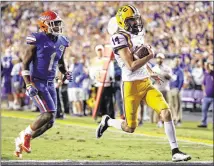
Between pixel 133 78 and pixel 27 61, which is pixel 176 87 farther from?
pixel 27 61

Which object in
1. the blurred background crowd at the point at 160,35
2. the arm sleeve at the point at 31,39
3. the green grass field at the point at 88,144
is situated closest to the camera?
the arm sleeve at the point at 31,39

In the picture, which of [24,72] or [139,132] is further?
[139,132]

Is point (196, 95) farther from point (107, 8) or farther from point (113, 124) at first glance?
point (113, 124)

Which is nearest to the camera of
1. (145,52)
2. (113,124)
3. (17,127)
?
(145,52)

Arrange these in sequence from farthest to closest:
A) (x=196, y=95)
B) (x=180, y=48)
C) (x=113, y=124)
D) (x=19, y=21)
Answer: (x=196, y=95) < (x=180, y=48) < (x=19, y=21) < (x=113, y=124)

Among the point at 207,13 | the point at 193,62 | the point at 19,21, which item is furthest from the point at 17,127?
the point at 207,13

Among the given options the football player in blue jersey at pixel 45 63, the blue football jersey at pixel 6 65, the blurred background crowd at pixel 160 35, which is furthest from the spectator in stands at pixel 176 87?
the football player in blue jersey at pixel 45 63

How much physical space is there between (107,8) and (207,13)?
7.98 feet

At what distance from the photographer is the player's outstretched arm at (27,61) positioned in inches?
229

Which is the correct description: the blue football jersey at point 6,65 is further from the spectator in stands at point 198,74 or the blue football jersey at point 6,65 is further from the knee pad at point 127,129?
the spectator in stands at point 198,74

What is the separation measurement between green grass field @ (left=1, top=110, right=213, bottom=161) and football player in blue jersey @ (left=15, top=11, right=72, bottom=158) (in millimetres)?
2607

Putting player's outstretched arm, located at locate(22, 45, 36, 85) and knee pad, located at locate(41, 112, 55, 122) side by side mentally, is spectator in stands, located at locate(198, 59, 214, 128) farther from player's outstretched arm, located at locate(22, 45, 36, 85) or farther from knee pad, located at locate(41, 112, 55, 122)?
player's outstretched arm, located at locate(22, 45, 36, 85)

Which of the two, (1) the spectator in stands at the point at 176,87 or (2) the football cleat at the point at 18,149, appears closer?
(2) the football cleat at the point at 18,149

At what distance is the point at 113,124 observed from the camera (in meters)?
6.38
